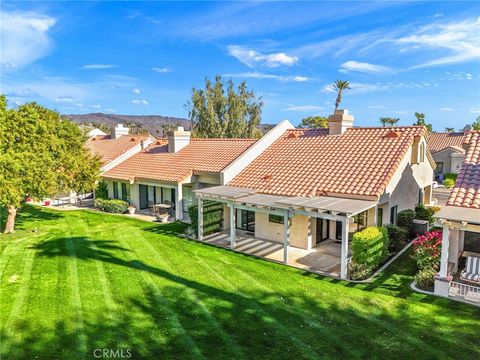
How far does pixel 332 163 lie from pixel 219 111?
32.7 metres

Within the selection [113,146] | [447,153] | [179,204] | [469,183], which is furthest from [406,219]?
[447,153]

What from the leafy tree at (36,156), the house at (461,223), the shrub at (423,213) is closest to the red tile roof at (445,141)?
the shrub at (423,213)

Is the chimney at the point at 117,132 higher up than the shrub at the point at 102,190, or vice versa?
the chimney at the point at 117,132

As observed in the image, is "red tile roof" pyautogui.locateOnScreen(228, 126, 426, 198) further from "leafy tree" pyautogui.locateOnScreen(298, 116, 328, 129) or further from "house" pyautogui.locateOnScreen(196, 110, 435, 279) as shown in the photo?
"leafy tree" pyautogui.locateOnScreen(298, 116, 328, 129)

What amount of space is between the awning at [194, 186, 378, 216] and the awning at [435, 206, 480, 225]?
3235 millimetres

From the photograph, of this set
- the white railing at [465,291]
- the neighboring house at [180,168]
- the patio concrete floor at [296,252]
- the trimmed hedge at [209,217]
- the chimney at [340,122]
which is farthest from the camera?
the neighboring house at [180,168]

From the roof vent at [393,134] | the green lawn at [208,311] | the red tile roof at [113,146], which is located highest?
the roof vent at [393,134]

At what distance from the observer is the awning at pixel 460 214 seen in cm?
1246

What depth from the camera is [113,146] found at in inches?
1502

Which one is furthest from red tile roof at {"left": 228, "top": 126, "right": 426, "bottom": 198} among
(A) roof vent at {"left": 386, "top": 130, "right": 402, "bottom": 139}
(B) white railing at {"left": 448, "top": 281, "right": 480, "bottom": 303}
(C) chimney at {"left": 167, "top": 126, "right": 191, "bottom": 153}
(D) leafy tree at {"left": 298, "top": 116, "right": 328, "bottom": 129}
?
(D) leafy tree at {"left": 298, "top": 116, "right": 328, "bottom": 129}

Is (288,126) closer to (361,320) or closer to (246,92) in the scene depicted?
(361,320)

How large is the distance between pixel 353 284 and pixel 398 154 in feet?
29.2

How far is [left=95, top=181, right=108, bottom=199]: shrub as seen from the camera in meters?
32.8

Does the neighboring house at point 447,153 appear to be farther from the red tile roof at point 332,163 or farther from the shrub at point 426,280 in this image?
the shrub at point 426,280
